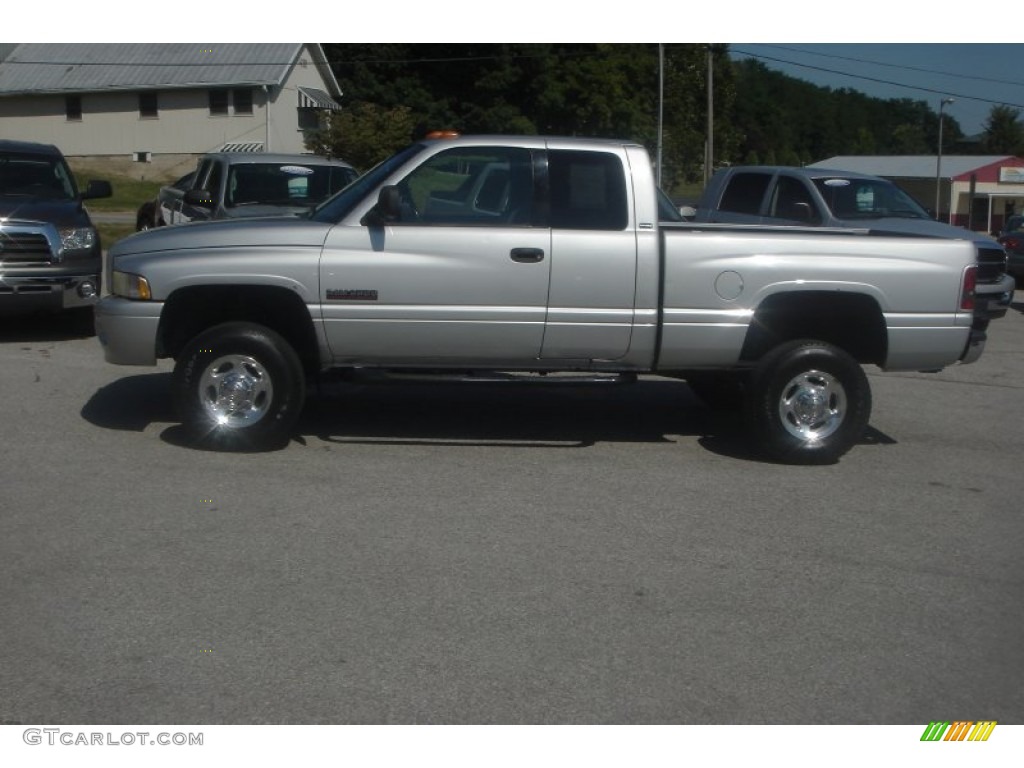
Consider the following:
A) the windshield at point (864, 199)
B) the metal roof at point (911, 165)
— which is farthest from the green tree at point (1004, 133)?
the windshield at point (864, 199)

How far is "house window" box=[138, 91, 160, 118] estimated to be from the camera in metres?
51.1

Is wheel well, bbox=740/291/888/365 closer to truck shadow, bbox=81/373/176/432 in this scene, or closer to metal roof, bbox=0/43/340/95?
truck shadow, bbox=81/373/176/432

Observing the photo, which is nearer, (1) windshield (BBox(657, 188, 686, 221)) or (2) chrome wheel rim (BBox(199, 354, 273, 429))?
(2) chrome wheel rim (BBox(199, 354, 273, 429))

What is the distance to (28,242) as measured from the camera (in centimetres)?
1214

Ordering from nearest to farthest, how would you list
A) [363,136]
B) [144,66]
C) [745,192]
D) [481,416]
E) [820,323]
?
[820,323] → [481,416] → [745,192] → [363,136] → [144,66]

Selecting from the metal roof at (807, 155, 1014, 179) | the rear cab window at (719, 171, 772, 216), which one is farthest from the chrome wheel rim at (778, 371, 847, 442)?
the metal roof at (807, 155, 1014, 179)

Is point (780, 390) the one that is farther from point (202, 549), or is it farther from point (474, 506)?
point (202, 549)

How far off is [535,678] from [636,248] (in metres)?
3.87

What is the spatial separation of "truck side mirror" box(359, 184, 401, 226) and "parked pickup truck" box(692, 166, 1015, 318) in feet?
21.3

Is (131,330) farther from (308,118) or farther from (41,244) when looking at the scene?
(308,118)

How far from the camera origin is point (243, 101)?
50000 mm
